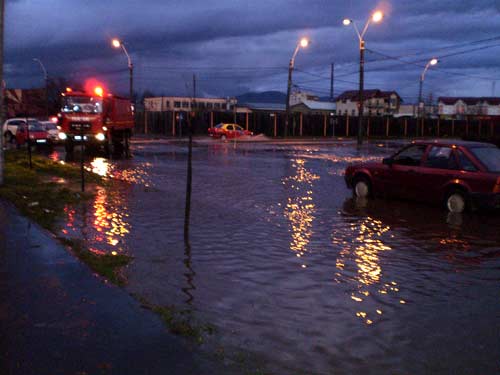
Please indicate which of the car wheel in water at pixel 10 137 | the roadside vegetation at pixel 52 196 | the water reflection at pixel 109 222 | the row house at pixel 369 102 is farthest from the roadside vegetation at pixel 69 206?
the row house at pixel 369 102

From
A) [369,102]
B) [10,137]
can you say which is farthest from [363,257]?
[369,102]

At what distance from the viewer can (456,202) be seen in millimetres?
11750

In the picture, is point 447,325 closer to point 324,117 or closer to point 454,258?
point 454,258

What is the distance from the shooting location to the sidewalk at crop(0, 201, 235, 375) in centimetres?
416

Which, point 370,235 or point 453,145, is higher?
point 453,145

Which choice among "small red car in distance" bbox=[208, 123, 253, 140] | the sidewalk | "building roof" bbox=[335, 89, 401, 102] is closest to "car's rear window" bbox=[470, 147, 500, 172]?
the sidewalk

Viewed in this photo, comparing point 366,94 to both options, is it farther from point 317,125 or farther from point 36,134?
point 36,134

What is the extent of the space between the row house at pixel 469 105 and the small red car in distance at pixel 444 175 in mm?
130780

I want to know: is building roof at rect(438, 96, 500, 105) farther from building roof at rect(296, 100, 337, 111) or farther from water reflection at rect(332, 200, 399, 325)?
water reflection at rect(332, 200, 399, 325)

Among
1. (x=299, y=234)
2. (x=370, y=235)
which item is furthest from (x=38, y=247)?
(x=370, y=235)

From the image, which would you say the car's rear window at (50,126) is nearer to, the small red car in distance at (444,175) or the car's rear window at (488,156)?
the small red car in distance at (444,175)

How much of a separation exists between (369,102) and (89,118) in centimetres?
8942

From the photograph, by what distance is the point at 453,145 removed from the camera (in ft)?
39.5

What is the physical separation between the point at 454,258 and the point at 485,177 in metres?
3.58
